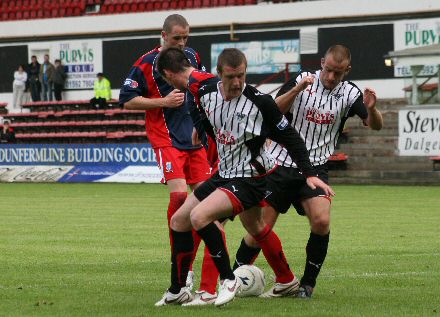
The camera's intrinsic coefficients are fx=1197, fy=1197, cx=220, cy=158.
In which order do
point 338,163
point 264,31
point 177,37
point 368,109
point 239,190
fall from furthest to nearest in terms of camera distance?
point 264,31 < point 338,163 < point 177,37 < point 368,109 < point 239,190

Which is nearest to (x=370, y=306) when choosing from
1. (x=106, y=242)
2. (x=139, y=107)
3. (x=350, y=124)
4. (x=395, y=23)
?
(x=139, y=107)

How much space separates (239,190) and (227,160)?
284mm

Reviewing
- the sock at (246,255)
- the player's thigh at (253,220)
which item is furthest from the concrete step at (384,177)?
the player's thigh at (253,220)

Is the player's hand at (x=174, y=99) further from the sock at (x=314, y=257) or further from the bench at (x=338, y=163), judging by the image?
the bench at (x=338, y=163)

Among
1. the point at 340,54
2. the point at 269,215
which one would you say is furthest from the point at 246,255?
the point at 340,54

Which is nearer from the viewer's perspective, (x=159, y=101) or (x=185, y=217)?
(x=185, y=217)

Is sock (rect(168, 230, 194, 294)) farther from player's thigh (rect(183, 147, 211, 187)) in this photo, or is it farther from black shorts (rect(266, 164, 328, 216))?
player's thigh (rect(183, 147, 211, 187))

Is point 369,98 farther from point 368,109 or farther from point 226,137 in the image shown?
point 226,137

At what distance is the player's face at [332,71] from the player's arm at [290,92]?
139mm

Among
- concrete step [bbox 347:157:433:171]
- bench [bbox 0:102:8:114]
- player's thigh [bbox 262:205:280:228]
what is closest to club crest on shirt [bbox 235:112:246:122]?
player's thigh [bbox 262:205:280:228]

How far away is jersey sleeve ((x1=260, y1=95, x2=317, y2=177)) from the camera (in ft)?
28.4

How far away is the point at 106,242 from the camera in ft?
47.3

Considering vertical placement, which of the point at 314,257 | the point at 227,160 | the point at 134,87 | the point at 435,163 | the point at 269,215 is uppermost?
the point at 134,87

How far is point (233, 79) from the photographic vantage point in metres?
8.40
